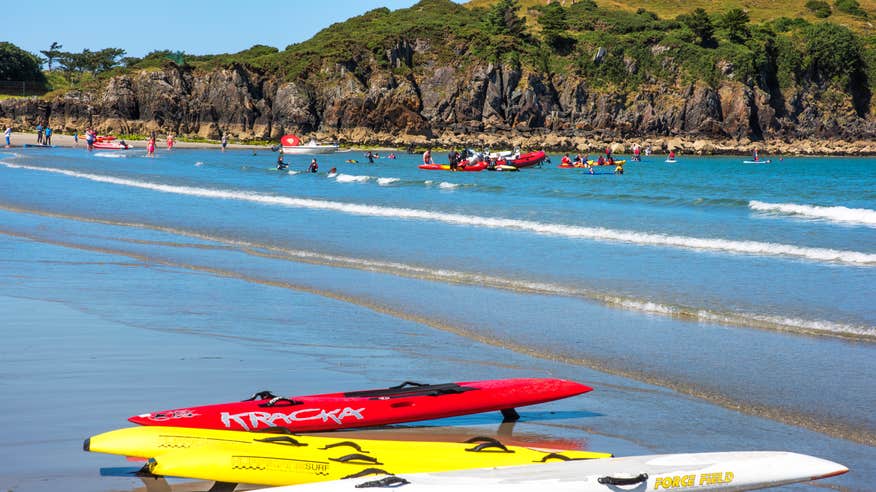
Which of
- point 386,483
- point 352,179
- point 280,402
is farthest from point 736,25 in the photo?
point 386,483

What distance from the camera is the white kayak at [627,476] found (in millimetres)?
4457

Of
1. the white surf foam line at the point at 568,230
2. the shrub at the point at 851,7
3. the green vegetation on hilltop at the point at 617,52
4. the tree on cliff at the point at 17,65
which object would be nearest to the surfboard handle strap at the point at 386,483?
the white surf foam line at the point at 568,230

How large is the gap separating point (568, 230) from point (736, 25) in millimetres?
104281

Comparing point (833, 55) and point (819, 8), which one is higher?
point (819, 8)

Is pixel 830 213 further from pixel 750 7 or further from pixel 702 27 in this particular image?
pixel 750 7

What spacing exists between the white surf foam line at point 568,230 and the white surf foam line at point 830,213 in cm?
781

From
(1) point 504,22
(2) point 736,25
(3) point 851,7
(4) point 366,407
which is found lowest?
(4) point 366,407

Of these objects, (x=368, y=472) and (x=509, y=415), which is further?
(x=509, y=415)

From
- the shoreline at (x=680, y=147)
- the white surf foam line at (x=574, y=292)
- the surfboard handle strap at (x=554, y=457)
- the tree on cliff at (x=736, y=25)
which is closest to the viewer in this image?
the surfboard handle strap at (x=554, y=457)

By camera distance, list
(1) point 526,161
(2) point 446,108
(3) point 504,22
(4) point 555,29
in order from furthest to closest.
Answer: (3) point 504,22 → (4) point 555,29 → (2) point 446,108 → (1) point 526,161

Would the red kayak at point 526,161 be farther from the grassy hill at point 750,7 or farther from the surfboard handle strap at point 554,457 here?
the grassy hill at point 750,7

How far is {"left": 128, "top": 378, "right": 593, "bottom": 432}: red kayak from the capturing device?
568 cm

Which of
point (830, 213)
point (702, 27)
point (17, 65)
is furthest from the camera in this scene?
point (17, 65)

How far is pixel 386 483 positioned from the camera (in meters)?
4.43
